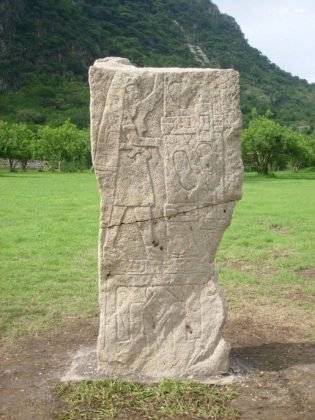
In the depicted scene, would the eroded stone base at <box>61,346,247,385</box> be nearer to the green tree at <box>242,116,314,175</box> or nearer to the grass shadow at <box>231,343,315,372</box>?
the grass shadow at <box>231,343,315,372</box>

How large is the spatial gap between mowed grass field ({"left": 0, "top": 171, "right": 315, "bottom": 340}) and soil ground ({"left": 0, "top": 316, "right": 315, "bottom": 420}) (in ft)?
1.09

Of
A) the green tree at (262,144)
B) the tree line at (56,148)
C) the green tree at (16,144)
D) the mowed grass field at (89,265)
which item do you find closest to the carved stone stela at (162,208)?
the mowed grass field at (89,265)

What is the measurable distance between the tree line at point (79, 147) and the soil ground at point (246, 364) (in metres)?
35.9

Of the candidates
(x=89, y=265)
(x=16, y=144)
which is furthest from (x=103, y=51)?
(x=89, y=265)

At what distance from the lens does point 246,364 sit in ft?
21.1

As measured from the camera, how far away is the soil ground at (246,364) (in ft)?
17.9

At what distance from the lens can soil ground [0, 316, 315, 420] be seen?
17.9ft

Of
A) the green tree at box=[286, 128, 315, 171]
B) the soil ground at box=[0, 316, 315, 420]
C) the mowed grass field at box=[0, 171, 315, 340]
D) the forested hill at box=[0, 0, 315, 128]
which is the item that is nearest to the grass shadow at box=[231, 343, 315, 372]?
the soil ground at box=[0, 316, 315, 420]

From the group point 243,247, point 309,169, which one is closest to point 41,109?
point 309,169

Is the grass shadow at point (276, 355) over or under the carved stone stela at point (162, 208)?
under

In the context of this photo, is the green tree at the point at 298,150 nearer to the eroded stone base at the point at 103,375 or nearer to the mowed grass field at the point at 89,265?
the mowed grass field at the point at 89,265

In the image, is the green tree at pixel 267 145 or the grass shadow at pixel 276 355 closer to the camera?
the grass shadow at pixel 276 355

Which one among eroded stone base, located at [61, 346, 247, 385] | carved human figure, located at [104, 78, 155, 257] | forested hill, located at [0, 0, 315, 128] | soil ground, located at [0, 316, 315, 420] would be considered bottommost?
soil ground, located at [0, 316, 315, 420]

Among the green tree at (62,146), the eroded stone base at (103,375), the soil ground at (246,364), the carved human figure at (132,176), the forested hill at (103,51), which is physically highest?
the forested hill at (103,51)
